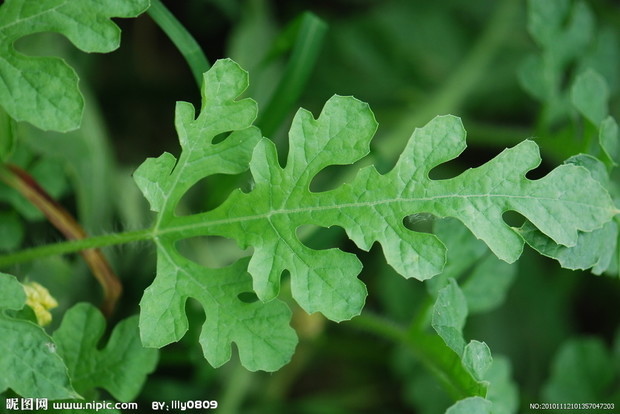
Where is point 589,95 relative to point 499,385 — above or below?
above

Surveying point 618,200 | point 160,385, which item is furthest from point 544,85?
point 160,385

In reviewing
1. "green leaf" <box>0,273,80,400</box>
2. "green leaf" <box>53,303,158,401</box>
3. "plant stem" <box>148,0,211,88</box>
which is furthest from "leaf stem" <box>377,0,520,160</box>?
"green leaf" <box>0,273,80,400</box>

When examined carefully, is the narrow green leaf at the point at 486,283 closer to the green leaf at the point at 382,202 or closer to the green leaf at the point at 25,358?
the green leaf at the point at 382,202

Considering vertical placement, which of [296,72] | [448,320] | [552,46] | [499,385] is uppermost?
[552,46]

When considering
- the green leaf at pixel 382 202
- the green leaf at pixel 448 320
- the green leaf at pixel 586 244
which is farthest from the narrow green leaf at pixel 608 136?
A: the green leaf at pixel 448 320

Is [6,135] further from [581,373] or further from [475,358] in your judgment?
[581,373]

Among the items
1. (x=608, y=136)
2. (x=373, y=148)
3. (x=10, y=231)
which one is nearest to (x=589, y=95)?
(x=608, y=136)

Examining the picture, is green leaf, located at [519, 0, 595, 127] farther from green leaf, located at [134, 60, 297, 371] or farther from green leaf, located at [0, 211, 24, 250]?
green leaf, located at [0, 211, 24, 250]
